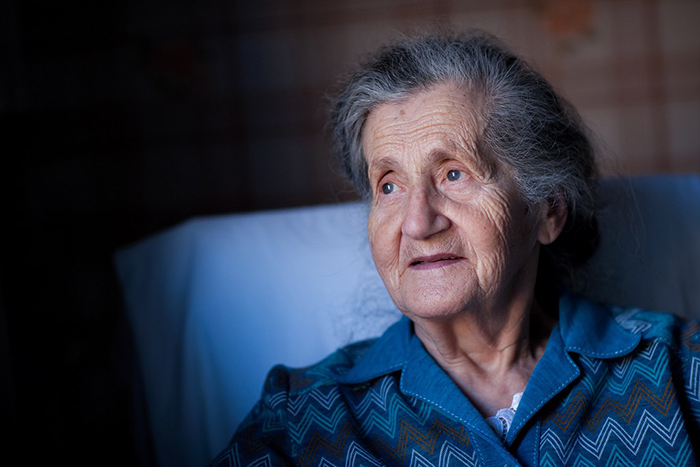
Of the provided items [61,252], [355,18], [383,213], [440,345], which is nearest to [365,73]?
[383,213]

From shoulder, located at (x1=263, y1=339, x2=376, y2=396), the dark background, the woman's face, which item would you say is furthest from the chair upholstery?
the dark background

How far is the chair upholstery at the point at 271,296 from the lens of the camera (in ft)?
5.21

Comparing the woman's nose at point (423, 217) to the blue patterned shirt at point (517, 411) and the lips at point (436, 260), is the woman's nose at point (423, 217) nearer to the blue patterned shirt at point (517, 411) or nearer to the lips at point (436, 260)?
the lips at point (436, 260)

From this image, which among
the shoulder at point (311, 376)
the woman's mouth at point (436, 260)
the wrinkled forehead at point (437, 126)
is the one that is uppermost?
the wrinkled forehead at point (437, 126)

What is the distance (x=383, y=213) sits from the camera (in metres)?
1.21

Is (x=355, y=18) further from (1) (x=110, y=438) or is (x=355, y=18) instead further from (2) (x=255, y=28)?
(1) (x=110, y=438)

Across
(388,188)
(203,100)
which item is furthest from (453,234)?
(203,100)

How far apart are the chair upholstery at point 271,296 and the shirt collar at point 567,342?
0.85 feet

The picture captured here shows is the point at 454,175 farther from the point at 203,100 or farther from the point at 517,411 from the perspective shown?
the point at 203,100

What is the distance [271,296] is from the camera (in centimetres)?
164

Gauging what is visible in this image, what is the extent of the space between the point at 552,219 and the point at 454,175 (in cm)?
27

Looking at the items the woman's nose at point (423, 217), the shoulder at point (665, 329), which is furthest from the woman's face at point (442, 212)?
the shoulder at point (665, 329)

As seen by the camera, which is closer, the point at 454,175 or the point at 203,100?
the point at 454,175

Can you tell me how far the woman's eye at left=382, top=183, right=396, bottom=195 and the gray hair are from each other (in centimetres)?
11
